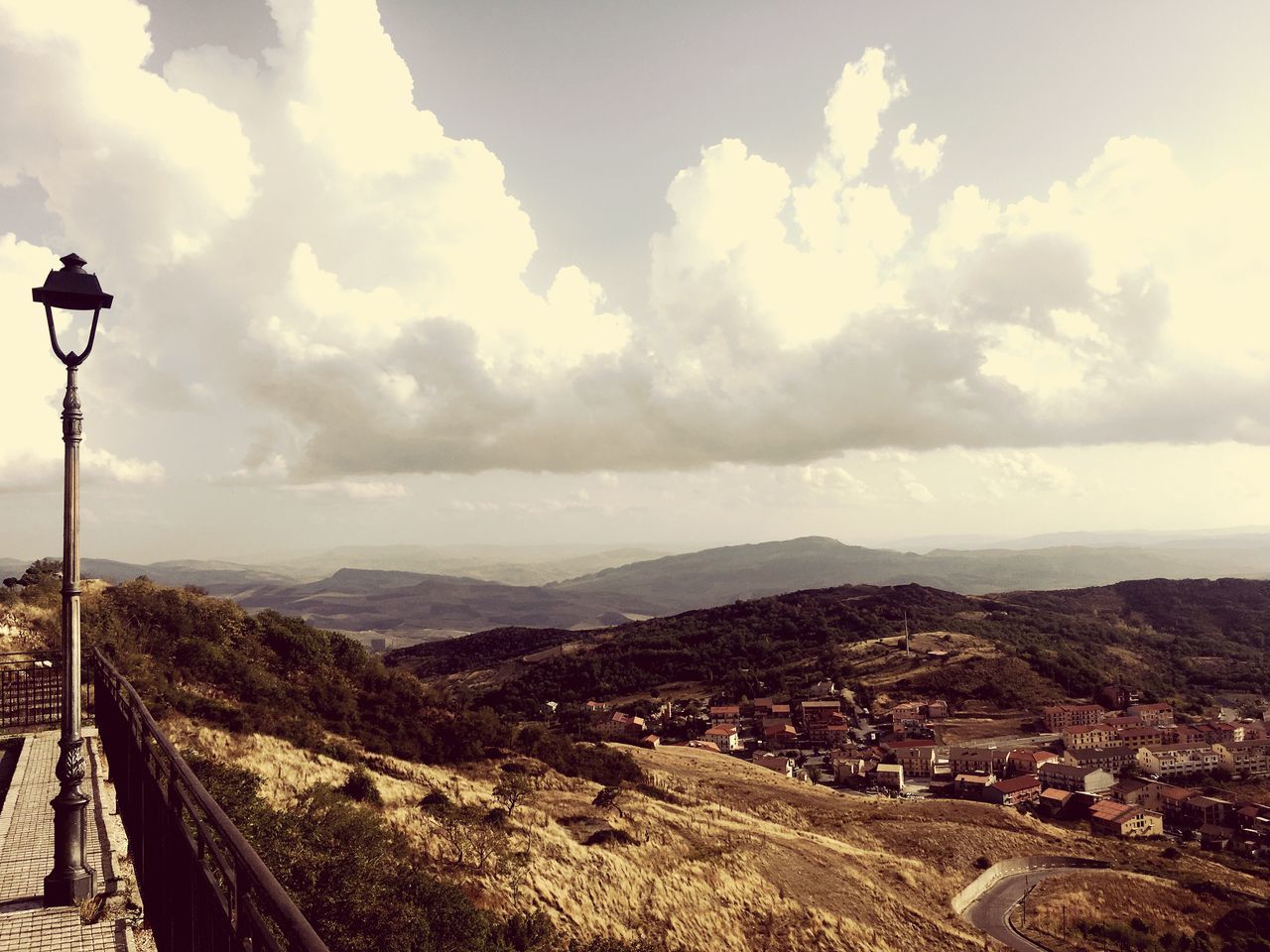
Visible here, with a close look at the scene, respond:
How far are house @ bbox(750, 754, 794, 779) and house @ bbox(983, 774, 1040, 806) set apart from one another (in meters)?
18.4

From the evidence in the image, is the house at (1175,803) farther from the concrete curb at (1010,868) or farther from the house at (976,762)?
the concrete curb at (1010,868)

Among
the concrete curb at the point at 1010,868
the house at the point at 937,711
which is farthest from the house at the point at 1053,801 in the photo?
the house at the point at 937,711

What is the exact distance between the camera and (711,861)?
3041 cm

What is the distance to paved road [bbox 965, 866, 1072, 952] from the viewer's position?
34844 millimetres

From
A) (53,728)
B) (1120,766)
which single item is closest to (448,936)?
(53,728)

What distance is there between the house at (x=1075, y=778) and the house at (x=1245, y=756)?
20.7m

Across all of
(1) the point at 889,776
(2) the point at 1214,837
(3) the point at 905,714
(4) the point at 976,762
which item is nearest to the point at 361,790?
(1) the point at 889,776

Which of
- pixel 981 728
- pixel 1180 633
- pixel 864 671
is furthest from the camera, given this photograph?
pixel 1180 633

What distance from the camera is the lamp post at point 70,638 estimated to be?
731 centimetres

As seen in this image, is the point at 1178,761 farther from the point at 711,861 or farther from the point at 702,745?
the point at 711,861

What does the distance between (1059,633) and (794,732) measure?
85763 millimetres

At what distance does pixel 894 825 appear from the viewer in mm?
48094

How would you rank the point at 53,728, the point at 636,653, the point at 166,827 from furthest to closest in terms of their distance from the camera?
the point at 636,653 → the point at 53,728 → the point at 166,827

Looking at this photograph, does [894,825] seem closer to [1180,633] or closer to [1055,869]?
[1055,869]
